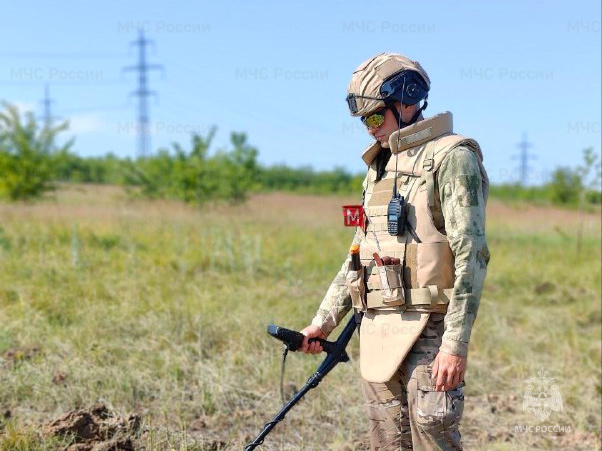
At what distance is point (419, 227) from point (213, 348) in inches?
119

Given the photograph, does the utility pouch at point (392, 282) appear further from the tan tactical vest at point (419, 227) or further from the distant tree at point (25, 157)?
the distant tree at point (25, 157)

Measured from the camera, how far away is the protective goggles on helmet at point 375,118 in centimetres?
244

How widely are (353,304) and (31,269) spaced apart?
5332mm

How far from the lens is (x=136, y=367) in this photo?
455cm

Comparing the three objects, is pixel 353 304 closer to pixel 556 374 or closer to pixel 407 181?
pixel 407 181

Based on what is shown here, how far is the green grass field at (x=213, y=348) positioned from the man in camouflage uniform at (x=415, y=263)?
128 cm

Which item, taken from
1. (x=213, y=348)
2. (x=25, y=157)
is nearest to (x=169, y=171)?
(x=25, y=157)

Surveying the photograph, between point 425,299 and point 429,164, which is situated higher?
point 429,164

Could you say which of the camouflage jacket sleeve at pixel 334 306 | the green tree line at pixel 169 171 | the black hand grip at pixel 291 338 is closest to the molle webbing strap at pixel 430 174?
the camouflage jacket sleeve at pixel 334 306

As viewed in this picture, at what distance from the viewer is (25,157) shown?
14.8 m

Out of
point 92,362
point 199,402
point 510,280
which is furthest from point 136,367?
point 510,280

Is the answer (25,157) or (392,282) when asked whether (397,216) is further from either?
(25,157)

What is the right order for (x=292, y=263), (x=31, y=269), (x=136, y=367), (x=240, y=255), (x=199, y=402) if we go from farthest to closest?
(x=292, y=263)
(x=240, y=255)
(x=31, y=269)
(x=136, y=367)
(x=199, y=402)

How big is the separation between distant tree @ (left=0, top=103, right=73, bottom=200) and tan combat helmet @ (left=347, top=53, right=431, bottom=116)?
13.2 m
